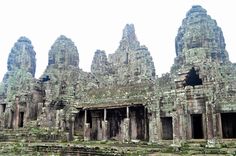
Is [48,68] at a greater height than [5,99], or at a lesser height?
greater

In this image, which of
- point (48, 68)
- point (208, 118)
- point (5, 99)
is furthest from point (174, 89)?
point (5, 99)

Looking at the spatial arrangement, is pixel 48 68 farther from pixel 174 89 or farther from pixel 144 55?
pixel 174 89

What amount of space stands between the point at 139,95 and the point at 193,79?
547 cm

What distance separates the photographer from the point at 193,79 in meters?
25.2

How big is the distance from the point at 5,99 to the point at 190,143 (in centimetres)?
3273

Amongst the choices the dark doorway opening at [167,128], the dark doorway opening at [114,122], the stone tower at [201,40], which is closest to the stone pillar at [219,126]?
the dark doorway opening at [167,128]

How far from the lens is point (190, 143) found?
2170 cm

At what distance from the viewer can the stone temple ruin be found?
22.9m

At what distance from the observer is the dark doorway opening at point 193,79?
24.8 meters

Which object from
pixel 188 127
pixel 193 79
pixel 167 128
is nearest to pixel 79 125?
pixel 167 128

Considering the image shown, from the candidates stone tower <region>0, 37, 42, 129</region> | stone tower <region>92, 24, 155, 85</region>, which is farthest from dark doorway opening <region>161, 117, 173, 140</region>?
stone tower <region>0, 37, 42, 129</region>

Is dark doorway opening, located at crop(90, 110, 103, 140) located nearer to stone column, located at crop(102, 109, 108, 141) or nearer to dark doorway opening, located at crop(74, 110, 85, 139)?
dark doorway opening, located at crop(74, 110, 85, 139)

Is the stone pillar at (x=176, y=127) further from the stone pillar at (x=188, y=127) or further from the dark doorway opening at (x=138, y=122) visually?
the dark doorway opening at (x=138, y=122)

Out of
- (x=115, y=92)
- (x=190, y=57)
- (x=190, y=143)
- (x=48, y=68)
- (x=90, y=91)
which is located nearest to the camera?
(x=190, y=143)
